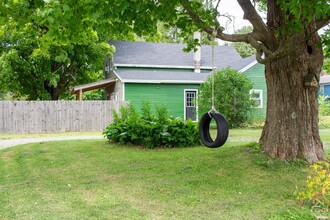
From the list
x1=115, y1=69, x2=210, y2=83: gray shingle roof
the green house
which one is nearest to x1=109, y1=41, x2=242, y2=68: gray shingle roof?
the green house

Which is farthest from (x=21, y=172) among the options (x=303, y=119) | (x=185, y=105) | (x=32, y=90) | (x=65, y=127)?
(x=32, y=90)

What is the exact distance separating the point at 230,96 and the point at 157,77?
182 inches

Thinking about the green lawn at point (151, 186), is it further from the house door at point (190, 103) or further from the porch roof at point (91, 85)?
the house door at point (190, 103)

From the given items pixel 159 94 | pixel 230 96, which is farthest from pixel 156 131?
pixel 159 94

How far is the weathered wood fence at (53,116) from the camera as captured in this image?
588 inches

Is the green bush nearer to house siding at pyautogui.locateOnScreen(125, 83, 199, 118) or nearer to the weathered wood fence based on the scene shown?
the weathered wood fence

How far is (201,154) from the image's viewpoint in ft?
24.0

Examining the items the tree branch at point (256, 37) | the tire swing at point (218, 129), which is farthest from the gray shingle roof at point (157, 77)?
the tire swing at point (218, 129)

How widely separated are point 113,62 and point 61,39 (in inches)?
545

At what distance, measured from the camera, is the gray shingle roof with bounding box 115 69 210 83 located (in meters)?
17.8

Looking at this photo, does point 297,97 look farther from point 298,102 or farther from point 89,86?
point 89,86

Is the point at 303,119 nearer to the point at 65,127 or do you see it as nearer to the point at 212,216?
the point at 212,216

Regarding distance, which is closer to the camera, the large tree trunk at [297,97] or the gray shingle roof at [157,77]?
the large tree trunk at [297,97]

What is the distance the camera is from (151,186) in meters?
4.86
